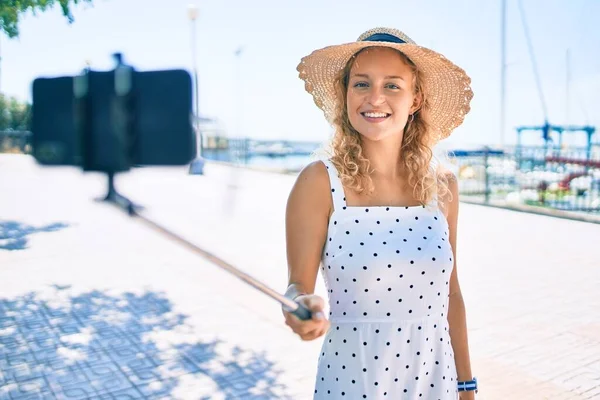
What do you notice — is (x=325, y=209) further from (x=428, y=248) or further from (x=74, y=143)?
(x=74, y=143)

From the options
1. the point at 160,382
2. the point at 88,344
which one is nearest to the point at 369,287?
the point at 160,382

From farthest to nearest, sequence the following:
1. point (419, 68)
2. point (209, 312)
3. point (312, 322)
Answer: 1. point (209, 312)
2. point (419, 68)
3. point (312, 322)

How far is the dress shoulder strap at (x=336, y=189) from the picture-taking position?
70.9 inches

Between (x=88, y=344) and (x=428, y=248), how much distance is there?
3.64m

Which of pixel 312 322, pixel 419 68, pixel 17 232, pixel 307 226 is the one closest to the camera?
pixel 312 322

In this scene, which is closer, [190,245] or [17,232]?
[190,245]

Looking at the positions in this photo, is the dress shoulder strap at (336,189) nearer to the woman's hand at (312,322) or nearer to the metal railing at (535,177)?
the woman's hand at (312,322)

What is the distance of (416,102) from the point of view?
2.10m

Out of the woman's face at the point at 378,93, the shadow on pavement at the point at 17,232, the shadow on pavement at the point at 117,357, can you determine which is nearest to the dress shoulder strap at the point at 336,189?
the woman's face at the point at 378,93

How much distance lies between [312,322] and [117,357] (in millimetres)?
3501

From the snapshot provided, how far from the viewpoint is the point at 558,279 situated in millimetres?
6492

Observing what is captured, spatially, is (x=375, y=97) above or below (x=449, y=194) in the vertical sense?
above

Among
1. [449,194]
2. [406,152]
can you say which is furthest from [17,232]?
[449,194]

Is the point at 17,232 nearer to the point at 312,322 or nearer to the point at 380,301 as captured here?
the point at 380,301
